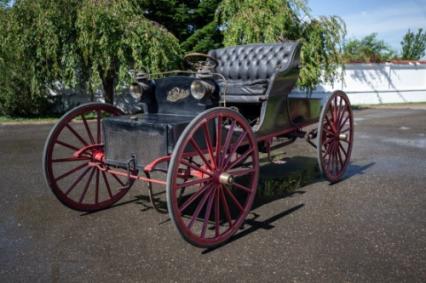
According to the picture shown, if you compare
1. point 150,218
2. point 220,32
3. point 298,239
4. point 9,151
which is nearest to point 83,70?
point 9,151

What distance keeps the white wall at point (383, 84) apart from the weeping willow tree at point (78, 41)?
958cm

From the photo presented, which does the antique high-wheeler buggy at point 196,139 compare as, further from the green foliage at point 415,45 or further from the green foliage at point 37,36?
the green foliage at point 415,45

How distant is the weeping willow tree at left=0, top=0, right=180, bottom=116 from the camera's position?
12.6 m

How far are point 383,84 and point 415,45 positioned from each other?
19157 millimetres

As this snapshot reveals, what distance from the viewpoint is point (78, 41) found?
1270 cm

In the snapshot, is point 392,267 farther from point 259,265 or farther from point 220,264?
point 220,264

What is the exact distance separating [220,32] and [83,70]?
6960mm

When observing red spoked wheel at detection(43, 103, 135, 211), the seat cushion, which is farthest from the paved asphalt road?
the seat cushion

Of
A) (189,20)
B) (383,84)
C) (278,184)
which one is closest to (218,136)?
(278,184)

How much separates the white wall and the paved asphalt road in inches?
612

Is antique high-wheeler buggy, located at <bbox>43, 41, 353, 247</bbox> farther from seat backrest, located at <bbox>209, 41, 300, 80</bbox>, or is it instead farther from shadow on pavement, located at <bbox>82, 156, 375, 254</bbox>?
seat backrest, located at <bbox>209, 41, 300, 80</bbox>

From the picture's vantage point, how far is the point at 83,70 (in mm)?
13398

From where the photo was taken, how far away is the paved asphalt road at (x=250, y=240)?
116 inches

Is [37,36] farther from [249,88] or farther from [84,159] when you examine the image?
[249,88]
